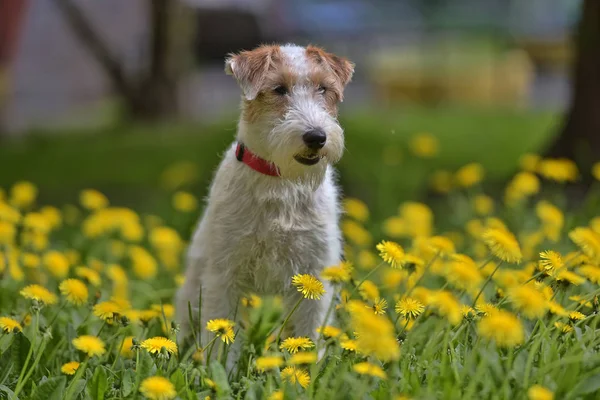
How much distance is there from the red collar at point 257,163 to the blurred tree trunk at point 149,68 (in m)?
7.43

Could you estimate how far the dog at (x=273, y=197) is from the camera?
3506mm

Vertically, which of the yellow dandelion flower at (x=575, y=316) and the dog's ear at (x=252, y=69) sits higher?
the dog's ear at (x=252, y=69)

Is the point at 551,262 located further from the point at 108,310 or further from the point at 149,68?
the point at 149,68

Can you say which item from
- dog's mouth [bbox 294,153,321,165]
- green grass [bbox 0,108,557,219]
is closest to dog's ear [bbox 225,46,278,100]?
dog's mouth [bbox 294,153,321,165]

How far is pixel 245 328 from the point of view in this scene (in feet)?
12.9

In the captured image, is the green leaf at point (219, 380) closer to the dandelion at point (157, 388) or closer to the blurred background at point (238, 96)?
the dandelion at point (157, 388)

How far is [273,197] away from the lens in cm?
367

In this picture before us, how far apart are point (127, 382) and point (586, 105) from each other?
15.5 ft

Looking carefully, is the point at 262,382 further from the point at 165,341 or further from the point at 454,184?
the point at 454,184

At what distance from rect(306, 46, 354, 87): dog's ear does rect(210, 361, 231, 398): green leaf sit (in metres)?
1.35

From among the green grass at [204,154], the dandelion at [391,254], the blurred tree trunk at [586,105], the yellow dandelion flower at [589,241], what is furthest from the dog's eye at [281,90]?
the blurred tree trunk at [586,105]

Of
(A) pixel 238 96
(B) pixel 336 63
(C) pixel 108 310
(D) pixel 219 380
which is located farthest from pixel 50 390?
(A) pixel 238 96

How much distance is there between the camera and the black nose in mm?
3311

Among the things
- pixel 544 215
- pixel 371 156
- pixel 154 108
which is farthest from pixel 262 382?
pixel 154 108
